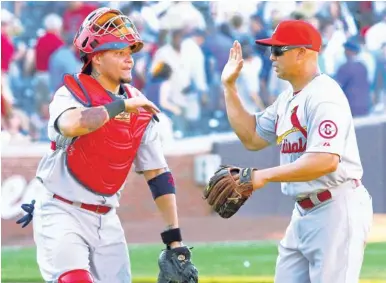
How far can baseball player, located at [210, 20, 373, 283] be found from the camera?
16.3 feet

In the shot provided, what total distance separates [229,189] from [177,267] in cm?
55

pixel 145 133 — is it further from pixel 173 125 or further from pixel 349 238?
pixel 173 125

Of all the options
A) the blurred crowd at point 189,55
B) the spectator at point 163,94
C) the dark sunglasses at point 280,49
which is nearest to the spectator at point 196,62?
the blurred crowd at point 189,55

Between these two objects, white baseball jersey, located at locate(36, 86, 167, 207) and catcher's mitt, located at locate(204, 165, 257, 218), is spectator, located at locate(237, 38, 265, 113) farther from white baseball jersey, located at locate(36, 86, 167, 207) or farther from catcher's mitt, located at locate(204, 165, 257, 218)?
catcher's mitt, located at locate(204, 165, 257, 218)

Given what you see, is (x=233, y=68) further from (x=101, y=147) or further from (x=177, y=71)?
(x=177, y=71)

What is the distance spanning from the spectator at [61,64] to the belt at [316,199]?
8.40 metres

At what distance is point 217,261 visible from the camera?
36.0ft

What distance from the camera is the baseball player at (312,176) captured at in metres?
4.97

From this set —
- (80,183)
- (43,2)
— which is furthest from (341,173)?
(43,2)

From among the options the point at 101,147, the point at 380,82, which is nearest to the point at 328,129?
the point at 101,147

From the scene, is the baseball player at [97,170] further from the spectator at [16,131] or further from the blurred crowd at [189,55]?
the spectator at [16,131]

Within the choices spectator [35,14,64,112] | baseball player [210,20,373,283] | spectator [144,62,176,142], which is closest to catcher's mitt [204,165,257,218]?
baseball player [210,20,373,283]

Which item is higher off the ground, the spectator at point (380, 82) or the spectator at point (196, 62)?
the spectator at point (196, 62)

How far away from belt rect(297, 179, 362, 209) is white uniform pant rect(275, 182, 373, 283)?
20mm
